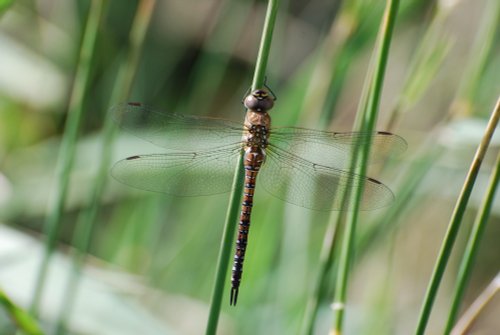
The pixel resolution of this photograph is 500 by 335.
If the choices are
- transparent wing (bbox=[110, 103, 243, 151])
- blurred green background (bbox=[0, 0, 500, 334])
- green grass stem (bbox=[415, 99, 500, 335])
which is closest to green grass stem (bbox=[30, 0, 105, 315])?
blurred green background (bbox=[0, 0, 500, 334])

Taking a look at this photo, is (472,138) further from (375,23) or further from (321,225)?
(321,225)

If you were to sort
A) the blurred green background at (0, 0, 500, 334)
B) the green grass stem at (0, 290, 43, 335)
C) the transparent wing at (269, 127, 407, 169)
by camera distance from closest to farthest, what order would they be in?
the green grass stem at (0, 290, 43, 335)
the transparent wing at (269, 127, 407, 169)
the blurred green background at (0, 0, 500, 334)

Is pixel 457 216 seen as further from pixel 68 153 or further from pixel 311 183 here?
pixel 68 153

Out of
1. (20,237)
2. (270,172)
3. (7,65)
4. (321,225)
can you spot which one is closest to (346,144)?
(270,172)

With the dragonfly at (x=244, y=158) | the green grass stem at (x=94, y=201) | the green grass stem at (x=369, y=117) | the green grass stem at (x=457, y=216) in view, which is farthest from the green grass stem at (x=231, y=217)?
the green grass stem at (x=94, y=201)

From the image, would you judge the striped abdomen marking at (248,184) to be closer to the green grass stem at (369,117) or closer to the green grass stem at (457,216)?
the green grass stem at (369,117)

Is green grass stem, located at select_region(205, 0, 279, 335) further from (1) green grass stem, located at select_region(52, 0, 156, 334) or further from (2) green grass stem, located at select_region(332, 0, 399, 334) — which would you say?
(1) green grass stem, located at select_region(52, 0, 156, 334)
